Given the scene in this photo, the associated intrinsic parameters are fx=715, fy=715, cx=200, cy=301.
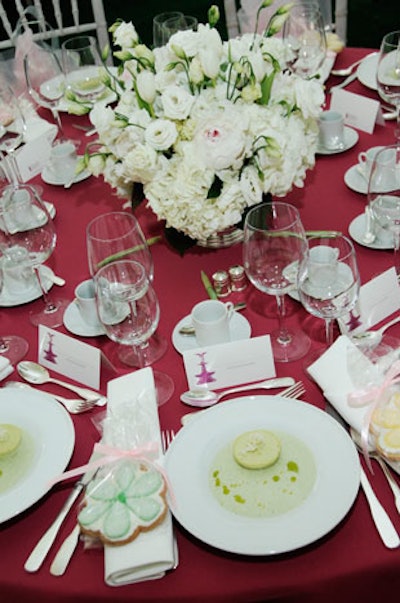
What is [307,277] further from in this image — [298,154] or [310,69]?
[310,69]

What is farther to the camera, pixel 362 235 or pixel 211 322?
pixel 362 235

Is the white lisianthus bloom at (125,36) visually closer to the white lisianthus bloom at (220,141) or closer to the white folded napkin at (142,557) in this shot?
the white lisianthus bloom at (220,141)

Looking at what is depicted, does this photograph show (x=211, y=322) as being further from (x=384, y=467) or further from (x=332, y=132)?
(x=332, y=132)


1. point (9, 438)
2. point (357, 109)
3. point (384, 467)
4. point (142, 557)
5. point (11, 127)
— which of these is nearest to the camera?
point (142, 557)

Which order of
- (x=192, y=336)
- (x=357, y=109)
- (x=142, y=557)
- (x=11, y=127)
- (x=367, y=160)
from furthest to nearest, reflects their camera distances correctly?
(x=11, y=127) < (x=357, y=109) < (x=367, y=160) < (x=192, y=336) < (x=142, y=557)

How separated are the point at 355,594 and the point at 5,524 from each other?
1.85ft

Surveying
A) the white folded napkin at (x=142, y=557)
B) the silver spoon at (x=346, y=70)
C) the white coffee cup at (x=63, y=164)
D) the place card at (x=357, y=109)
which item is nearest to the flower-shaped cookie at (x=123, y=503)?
the white folded napkin at (x=142, y=557)

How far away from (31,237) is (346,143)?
0.92 metres

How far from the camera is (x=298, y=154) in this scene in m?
1.54

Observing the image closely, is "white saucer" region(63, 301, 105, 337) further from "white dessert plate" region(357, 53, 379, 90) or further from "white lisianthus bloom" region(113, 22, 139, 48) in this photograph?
"white dessert plate" region(357, 53, 379, 90)

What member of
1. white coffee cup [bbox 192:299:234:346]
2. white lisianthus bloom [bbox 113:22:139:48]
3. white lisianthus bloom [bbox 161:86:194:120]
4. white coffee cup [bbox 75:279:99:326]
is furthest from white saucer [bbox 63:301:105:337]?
white lisianthus bloom [bbox 113:22:139:48]

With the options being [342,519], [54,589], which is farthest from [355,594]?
[54,589]

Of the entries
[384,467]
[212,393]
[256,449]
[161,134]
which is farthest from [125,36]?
[384,467]

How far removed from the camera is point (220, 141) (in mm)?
1426
